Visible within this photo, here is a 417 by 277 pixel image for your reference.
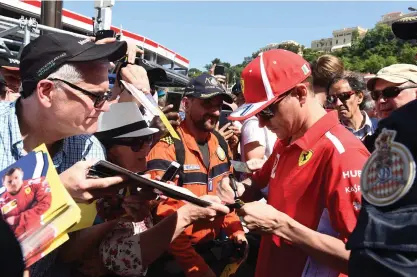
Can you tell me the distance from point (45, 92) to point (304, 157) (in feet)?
4.15

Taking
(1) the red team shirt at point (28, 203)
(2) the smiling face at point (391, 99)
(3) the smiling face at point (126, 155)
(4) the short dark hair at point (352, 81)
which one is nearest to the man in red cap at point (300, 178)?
(3) the smiling face at point (126, 155)

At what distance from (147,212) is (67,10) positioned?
2305 centimetres

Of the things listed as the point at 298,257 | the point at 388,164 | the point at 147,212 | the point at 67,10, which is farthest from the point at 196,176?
the point at 67,10

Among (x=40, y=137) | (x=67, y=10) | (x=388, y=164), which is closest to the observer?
(x=388, y=164)

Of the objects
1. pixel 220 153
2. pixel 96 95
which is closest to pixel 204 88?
pixel 220 153

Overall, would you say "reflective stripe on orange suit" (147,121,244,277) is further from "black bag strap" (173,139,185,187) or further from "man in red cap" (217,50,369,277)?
"man in red cap" (217,50,369,277)

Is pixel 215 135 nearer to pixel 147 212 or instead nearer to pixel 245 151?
pixel 245 151

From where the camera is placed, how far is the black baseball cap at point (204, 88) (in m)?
3.43

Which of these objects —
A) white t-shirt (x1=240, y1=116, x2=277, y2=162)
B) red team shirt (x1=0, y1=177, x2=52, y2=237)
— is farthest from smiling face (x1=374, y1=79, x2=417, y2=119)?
red team shirt (x1=0, y1=177, x2=52, y2=237)

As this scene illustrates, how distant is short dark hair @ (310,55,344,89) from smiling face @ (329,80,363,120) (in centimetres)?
10

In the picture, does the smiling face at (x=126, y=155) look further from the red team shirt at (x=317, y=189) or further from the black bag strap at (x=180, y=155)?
the red team shirt at (x=317, y=189)

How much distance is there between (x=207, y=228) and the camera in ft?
9.68

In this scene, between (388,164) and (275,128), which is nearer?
(388,164)

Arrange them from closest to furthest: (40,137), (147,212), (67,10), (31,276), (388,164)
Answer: (388,164)
(31,276)
(40,137)
(147,212)
(67,10)
